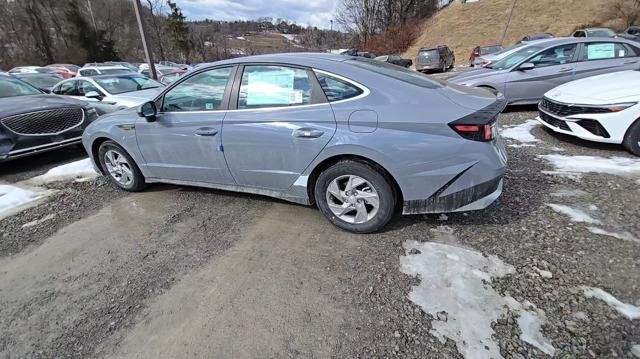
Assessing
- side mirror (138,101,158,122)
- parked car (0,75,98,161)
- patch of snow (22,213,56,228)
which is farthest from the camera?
parked car (0,75,98,161)

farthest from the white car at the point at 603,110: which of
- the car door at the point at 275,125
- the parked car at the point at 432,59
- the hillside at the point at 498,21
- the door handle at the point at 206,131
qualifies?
the hillside at the point at 498,21

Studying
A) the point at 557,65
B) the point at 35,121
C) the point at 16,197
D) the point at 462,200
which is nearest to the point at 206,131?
the point at 462,200

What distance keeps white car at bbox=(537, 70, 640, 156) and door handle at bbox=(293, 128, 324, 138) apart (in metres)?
3.93

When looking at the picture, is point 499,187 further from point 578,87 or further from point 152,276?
point 578,87

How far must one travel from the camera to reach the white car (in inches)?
160

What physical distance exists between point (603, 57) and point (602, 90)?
10.3ft

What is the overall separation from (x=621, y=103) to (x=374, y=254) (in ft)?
13.0

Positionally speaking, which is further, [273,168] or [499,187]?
[273,168]

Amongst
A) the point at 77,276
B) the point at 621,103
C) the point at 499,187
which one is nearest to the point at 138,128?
the point at 77,276

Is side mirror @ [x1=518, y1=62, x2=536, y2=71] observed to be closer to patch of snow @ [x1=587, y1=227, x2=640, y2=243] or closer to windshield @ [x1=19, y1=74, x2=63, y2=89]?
patch of snow @ [x1=587, y1=227, x2=640, y2=243]

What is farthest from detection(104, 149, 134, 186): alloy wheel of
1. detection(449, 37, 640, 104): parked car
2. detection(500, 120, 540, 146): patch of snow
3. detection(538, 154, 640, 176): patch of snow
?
detection(449, 37, 640, 104): parked car

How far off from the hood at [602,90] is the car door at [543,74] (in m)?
1.64

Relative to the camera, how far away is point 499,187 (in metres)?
2.75

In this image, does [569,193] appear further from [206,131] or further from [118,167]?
[118,167]
